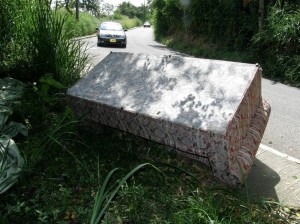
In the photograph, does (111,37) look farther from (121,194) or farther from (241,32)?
(121,194)

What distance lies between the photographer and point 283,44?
1096 centimetres

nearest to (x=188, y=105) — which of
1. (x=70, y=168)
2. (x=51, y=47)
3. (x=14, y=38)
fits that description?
(x=70, y=168)

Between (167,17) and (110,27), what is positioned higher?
(167,17)

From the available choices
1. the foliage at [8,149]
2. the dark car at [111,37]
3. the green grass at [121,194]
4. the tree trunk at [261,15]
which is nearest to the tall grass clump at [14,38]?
the foliage at [8,149]

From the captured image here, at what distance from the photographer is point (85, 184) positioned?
3.04m

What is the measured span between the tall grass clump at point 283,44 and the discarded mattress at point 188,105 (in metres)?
6.88

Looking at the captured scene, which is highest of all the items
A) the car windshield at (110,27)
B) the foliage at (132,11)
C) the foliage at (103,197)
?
the foliage at (103,197)

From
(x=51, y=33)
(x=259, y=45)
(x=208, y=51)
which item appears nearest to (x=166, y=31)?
(x=208, y=51)

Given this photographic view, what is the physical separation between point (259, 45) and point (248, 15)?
2.42m

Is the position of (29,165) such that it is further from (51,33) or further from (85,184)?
(51,33)

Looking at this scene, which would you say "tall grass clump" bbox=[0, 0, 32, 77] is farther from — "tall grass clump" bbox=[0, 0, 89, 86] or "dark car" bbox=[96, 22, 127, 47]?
"dark car" bbox=[96, 22, 127, 47]

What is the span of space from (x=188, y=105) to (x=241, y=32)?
39.5 ft

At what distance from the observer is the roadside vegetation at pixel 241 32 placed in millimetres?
10414

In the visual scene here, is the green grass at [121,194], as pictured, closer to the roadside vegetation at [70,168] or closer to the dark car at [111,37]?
the roadside vegetation at [70,168]
